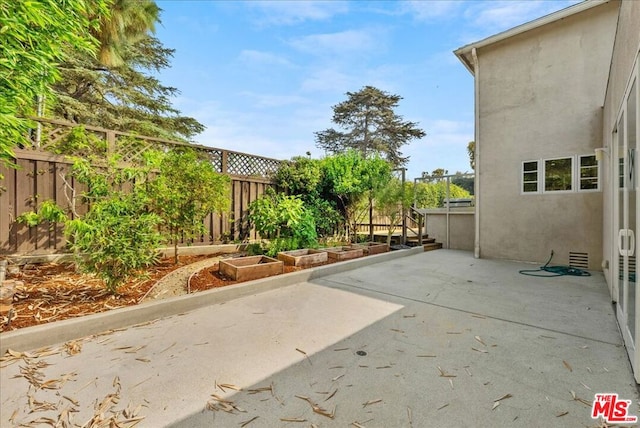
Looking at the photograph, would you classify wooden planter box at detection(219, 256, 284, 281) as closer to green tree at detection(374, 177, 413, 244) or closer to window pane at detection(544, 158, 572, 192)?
green tree at detection(374, 177, 413, 244)

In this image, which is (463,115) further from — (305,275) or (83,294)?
(83,294)

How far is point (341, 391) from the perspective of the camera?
1.80 m

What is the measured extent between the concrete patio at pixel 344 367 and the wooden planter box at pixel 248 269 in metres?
0.62

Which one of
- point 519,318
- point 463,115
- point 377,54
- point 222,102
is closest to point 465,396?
point 519,318

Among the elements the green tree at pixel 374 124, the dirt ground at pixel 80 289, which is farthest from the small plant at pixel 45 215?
the green tree at pixel 374 124

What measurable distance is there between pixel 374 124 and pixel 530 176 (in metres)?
15.6

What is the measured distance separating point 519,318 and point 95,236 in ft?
14.9

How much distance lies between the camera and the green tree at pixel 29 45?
6.65 ft

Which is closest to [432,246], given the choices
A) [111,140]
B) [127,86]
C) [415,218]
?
[415,218]

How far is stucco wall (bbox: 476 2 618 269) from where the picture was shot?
5508 mm

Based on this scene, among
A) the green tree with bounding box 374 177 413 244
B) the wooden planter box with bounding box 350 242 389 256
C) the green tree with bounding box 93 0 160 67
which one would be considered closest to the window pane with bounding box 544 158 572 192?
the green tree with bounding box 374 177 413 244

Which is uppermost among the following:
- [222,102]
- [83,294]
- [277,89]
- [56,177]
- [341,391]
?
[277,89]

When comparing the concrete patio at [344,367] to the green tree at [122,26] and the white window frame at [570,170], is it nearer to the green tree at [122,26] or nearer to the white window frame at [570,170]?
the white window frame at [570,170]

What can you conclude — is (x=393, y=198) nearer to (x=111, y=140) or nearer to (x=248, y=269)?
(x=248, y=269)
